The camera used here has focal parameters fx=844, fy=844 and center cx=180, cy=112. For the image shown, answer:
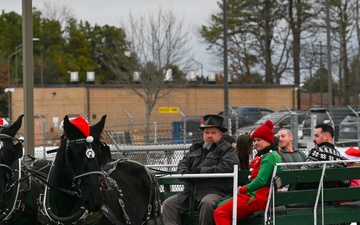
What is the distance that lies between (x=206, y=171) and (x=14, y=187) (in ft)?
6.93

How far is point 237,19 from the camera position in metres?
57.6

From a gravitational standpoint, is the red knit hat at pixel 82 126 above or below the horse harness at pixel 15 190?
above

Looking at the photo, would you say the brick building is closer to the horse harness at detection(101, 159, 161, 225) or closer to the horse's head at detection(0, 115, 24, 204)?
the horse harness at detection(101, 159, 161, 225)

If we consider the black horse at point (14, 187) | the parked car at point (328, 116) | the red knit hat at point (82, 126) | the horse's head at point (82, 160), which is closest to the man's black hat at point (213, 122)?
the horse's head at point (82, 160)

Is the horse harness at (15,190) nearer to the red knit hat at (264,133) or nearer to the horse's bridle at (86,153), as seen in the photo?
the horse's bridle at (86,153)

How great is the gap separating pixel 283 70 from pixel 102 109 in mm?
15142

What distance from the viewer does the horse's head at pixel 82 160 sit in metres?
8.02

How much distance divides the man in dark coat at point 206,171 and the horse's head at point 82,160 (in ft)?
4.98

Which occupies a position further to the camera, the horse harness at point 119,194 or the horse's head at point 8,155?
the horse's head at point 8,155

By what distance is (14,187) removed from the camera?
9.00 meters

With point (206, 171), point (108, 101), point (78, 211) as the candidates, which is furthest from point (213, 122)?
point (108, 101)

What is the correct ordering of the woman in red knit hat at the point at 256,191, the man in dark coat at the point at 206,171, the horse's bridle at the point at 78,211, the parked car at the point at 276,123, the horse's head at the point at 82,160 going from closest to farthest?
the horse's head at the point at 82,160 < the horse's bridle at the point at 78,211 < the woman in red knit hat at the point at 256,191 < the man in dark coat at the point at 206,171 < the parked car at the point at 276,123

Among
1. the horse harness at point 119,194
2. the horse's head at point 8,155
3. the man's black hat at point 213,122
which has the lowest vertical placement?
the horse harness at point 119,194

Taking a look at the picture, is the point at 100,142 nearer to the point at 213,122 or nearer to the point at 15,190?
the point at 15,190
